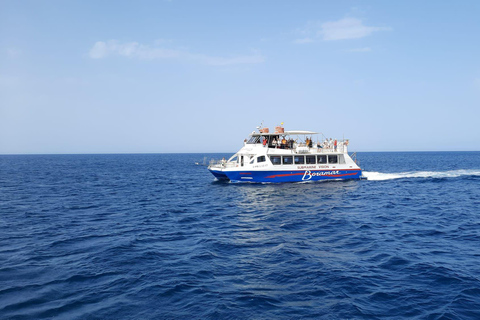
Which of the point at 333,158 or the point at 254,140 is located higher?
the point at 254,140

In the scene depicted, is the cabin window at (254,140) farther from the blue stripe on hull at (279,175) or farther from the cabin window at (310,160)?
the cabin window at (310,160)

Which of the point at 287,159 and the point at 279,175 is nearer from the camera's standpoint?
the point at 279,175

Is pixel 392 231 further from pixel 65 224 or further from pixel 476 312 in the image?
pixel 65 224

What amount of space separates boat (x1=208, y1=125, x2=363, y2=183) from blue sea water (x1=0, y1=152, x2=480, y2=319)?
11059 millimetres

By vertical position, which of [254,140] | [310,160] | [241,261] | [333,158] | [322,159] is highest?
[254,140]

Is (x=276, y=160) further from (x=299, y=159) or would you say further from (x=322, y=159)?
(x=322, y=159)

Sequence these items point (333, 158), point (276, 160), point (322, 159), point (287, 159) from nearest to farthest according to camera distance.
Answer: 1. point (276, 160)
2. point (287, 159)
3. point (322, 159)
4. point (333, 158)

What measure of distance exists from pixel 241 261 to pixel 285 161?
25857mm

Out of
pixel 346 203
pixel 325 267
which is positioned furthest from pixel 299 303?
pixel 346 203

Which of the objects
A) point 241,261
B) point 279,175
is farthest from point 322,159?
point 241,261

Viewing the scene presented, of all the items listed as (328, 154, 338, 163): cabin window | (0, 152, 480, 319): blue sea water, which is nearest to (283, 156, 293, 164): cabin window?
(328, 154, 338, 163): cabin window

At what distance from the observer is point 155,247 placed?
14.4 metres

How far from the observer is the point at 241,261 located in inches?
494

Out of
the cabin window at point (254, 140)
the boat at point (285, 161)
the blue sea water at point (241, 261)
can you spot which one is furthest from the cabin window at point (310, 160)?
the blue sea water at point (241, 261)
